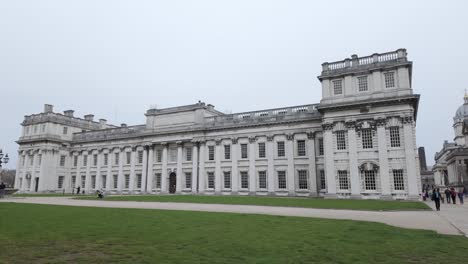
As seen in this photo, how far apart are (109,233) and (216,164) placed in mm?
37741

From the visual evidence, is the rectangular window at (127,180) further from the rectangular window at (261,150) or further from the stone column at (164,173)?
the rectangular window at (261,150)

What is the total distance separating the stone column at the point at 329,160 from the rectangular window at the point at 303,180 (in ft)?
14.9

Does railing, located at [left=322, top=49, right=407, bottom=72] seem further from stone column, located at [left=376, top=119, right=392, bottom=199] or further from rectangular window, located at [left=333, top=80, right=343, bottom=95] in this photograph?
stone column, located at [left=376, top=119, right=392, bottom=199]

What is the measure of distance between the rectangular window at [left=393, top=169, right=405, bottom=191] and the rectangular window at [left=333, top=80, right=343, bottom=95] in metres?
11.0

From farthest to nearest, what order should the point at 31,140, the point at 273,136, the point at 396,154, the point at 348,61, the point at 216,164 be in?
the point at 31,140, the point at 216,164, the point at 273,136, the point at 348,61, the point at 396,154

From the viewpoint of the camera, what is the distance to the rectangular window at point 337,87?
39.3m

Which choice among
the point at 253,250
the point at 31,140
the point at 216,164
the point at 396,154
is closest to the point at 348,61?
the point at 396,154

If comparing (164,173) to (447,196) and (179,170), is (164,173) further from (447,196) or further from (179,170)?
(447,196)

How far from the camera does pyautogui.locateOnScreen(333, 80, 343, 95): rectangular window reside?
39338mm

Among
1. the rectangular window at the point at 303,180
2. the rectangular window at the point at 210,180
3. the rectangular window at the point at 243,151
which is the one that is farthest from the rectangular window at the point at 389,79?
the rectangular window at the point at 210,180

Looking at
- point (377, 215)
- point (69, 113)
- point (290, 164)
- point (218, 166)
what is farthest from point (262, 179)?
point (69, 113)

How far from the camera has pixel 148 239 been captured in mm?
9992

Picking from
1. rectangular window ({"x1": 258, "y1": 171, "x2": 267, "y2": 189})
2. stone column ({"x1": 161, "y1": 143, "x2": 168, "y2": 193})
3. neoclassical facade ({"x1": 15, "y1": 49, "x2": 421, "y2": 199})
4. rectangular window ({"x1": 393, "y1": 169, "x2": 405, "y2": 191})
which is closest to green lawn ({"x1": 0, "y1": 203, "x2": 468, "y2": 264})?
rectangular window ({"x1": 393, "y1": 169, "x2": 405, "y2": 191})

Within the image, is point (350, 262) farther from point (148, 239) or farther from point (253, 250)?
point (148, 239)
